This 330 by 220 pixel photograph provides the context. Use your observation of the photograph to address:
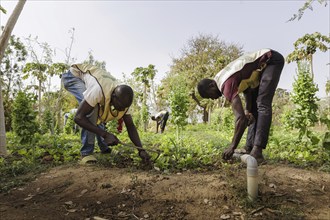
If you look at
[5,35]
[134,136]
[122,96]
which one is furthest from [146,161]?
[5,35]

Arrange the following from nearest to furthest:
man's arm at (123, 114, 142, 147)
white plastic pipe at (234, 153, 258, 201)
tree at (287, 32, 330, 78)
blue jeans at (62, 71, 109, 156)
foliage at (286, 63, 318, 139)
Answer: white plastic pipe at (234, 153, 258, 201) → blue jeans at (62, 71, 109, 156) → man's arm at (123, 114, 142, 147) → foliage at (286, 63, 318, 139) → tree at (287, 32, 330, 78)

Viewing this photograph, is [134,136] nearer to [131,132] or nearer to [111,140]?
[131,132]

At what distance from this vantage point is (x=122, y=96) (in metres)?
3.20

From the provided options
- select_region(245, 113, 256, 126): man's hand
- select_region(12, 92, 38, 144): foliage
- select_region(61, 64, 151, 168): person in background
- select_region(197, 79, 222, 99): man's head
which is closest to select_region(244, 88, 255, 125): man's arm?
select_region(245, 113, 256, 126): man's hand

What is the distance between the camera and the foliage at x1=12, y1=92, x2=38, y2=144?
4.80m

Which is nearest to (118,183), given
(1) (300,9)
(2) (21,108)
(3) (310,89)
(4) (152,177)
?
(4) (152,177)

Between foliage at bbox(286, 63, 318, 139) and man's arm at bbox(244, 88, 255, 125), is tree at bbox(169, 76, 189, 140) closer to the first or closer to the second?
man's arm at bbox(244, 88, 255, 125)

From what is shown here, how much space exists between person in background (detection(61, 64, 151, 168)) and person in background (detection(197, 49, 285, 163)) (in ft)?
3.43

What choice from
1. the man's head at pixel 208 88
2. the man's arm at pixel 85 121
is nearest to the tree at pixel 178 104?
the man's head at pixel 208 88

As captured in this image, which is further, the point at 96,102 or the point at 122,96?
the point at 96,102

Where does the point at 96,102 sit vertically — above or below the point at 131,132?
above

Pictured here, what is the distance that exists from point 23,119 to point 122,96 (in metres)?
2.72

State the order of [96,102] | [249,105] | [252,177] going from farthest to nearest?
[249,105]
[96,102]
[252,177]

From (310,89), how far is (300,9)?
2.38m
